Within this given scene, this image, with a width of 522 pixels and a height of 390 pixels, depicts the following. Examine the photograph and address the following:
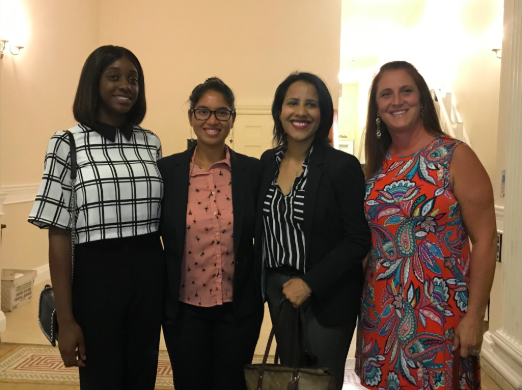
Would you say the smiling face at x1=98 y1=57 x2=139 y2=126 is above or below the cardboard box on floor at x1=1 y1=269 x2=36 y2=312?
above

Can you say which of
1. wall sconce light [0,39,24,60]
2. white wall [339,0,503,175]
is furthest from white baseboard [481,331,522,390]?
wall sconce light [0,39,24,60]

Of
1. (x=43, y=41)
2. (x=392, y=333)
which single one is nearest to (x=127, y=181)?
(x=392, y=333)

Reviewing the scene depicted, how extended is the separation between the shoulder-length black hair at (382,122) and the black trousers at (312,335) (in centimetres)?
57

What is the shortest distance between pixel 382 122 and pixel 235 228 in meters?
0.74

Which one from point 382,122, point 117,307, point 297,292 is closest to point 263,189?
point 297,292

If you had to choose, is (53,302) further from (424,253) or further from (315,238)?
(424,253)

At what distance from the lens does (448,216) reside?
4.87 feet

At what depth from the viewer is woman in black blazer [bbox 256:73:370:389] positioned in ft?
5.01

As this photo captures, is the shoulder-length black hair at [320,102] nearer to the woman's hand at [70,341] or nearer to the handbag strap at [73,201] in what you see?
the handbag strap at [73,201]

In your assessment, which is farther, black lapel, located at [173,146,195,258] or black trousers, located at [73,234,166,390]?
black lapel, located at [173,146,195,258]

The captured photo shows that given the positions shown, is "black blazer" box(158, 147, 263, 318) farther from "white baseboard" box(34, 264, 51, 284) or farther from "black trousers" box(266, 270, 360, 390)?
"white baseboard" box(34, 264, 51, 284)

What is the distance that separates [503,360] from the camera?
9.27 feet

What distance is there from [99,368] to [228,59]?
5834 mm

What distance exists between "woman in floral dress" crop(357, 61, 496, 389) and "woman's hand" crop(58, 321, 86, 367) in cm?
104
